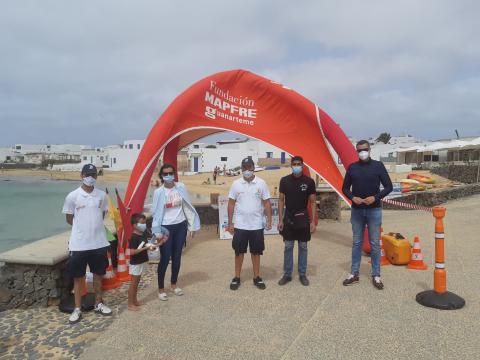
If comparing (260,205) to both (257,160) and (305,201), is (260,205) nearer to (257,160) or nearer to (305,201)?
(305,201)

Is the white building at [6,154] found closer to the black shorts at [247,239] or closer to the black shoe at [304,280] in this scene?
the black shorts at [247,239]

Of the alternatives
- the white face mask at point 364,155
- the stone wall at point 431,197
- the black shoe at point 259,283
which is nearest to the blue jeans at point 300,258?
the black shoe at point 259,283

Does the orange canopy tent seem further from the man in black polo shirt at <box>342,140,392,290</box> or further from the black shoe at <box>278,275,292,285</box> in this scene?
the black shoe at <box>278,275,292,285</box>

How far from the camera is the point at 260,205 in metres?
5.55

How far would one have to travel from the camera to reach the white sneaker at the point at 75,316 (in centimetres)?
451

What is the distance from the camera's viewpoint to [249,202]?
18.0ft

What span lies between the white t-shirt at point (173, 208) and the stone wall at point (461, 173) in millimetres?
27576

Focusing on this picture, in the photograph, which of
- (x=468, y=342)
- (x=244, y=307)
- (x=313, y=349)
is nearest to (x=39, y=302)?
(x=244, y=307)

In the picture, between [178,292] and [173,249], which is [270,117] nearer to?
[173,249]

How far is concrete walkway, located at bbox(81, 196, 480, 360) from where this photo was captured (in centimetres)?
365

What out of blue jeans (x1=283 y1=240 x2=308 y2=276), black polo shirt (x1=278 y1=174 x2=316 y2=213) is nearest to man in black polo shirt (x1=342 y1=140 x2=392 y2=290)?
black polo shirt (x1=278 y1=174 x2=316 y2=213)

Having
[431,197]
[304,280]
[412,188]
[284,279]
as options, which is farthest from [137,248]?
[412,188]

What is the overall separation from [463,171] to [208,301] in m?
28.7

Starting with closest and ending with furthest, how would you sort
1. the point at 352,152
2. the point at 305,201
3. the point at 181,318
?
the point at 181,318, the point at 305,201, the point at 352,152
